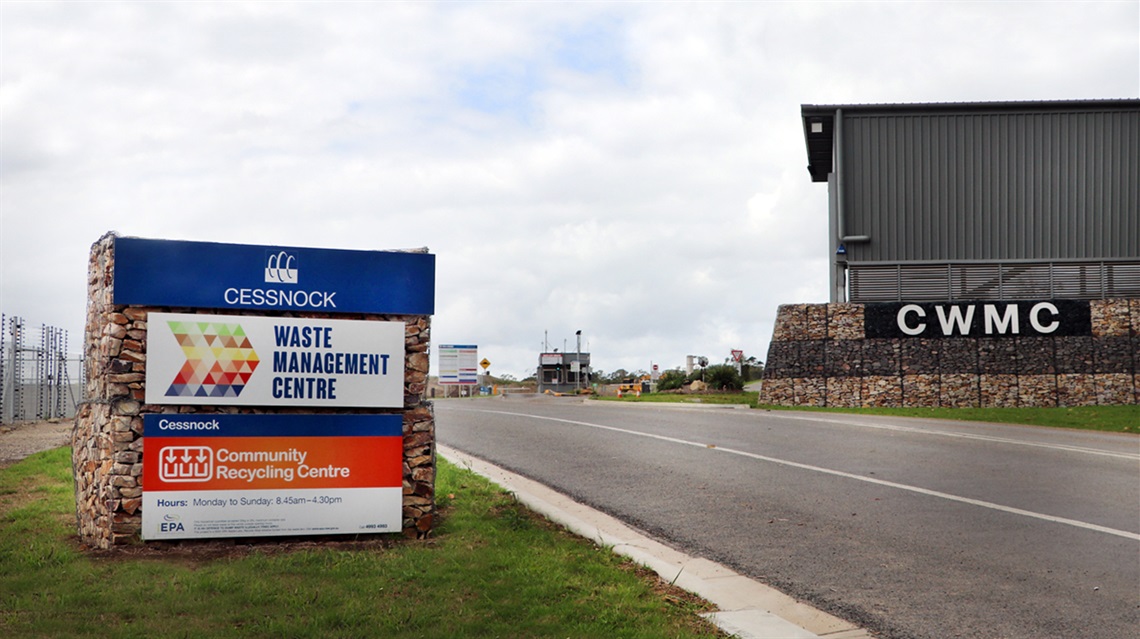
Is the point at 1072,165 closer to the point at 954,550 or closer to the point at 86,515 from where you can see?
the point at 954,550

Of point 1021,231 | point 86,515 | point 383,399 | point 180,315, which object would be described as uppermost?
point 1021,231

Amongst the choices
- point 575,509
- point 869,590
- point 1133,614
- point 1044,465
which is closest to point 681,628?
point 869,590

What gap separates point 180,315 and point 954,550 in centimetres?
690

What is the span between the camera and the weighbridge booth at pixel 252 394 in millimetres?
7594

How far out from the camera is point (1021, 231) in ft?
113

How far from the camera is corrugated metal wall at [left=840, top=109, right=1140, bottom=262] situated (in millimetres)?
34438

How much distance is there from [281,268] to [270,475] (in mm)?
1722

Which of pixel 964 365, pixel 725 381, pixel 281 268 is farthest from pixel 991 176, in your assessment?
pixel 281 268

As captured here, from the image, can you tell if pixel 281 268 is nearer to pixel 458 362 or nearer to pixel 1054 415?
pixel 1054 415

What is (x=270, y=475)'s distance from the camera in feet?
25.5

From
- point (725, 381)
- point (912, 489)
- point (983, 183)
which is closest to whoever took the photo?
point (912, 489)

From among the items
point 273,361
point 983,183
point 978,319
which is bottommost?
point 273,361

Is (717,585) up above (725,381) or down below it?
below

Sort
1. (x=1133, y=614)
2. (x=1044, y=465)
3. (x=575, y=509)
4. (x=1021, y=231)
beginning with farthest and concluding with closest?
(x=1021, y=231) → (x=1044, y=465) → (x=575, y=509) → (x=1133, y=614)
